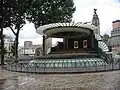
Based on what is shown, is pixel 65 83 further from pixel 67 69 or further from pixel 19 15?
pixel 19 15

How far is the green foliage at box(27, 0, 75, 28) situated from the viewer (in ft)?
133

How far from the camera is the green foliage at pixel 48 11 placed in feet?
133

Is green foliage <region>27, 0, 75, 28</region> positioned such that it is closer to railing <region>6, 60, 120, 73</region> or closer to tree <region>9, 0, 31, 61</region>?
tree <region>9, 0, 31, 61</region>

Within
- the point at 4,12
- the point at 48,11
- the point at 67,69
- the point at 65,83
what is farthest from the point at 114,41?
the point at 65,83

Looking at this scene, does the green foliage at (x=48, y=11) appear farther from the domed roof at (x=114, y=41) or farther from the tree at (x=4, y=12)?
the domed roof at (x=114, y=41)

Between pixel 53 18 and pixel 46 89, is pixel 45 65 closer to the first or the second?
pixel 46 89

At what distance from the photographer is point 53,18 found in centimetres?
4038

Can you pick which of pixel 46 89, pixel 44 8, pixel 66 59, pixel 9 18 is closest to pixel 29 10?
pixel 44 8

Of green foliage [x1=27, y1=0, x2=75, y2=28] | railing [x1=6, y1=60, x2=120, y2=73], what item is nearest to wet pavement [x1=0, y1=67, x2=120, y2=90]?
railing [x1=6, y1=60, x2=120, y2=73]

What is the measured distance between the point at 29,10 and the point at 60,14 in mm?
6109

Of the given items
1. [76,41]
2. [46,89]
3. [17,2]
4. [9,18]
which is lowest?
[46,89]

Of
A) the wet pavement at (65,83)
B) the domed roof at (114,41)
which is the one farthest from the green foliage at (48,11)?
the domed roof at (114,41)

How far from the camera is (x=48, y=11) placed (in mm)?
41344

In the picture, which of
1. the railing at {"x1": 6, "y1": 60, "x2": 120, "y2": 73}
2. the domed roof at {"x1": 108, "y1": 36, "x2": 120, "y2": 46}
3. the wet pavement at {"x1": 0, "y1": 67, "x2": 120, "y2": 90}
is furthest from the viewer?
the domed roof at {"x1": 108, "y1": 36, "x2": 120, "y2": 46}
